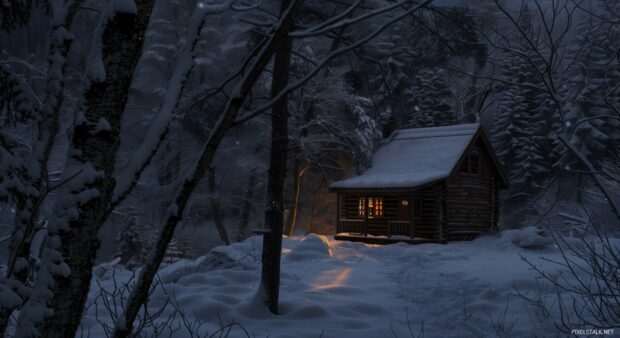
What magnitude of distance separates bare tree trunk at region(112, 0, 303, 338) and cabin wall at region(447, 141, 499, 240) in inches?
852

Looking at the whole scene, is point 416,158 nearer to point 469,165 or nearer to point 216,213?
point 469,165

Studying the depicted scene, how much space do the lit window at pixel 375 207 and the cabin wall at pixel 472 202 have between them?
134 inches

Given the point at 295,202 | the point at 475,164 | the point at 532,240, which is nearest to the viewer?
the point at 532,240

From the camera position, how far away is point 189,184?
2.07m

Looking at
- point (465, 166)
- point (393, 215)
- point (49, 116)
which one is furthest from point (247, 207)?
point (49, 116)

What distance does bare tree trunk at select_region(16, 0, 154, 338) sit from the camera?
190 cm

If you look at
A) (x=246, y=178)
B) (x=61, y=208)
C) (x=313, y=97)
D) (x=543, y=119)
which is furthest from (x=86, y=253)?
(x=543, y=119)

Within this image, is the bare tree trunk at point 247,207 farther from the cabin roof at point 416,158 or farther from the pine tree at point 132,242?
the cabin roof at point 416,158

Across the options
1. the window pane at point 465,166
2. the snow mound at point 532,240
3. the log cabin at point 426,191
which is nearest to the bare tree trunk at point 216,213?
the log cabin at point 426,191

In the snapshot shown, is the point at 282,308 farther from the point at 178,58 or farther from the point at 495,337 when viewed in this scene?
the point at 178,58

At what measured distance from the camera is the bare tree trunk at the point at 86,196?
1.90m

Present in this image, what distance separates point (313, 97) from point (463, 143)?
25.7 feet

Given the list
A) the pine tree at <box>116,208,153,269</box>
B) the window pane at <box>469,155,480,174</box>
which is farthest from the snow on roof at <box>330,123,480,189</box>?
the pine tree at <box>116,208,153,269</box>

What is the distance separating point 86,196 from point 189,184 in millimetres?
388
